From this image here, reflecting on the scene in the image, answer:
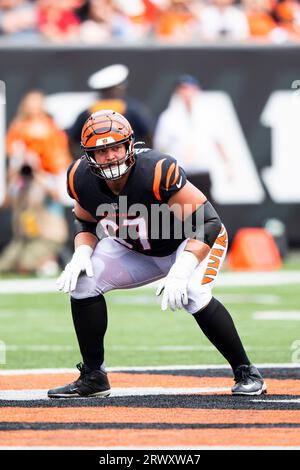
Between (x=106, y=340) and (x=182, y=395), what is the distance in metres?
2.79

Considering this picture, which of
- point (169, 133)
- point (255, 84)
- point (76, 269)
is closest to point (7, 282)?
point (169, 133)

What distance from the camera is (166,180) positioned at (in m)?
5.99

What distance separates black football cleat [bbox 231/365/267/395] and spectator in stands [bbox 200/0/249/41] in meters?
9.70

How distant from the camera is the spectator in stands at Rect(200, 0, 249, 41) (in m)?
15.5

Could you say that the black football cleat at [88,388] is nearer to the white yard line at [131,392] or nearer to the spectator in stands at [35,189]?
the white yard line at [131,392]

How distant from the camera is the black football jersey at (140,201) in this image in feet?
19.8

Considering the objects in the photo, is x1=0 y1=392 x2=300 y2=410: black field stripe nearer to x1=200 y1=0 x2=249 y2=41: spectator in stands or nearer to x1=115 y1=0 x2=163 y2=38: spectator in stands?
x1=200 y1=0 x2=249 y2=41: spectator in stands

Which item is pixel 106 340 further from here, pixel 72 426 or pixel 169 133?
pixel 169 133

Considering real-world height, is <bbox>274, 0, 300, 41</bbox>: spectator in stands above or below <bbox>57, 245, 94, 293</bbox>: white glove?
below

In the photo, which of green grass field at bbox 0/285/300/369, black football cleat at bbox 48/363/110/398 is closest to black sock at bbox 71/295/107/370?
black football cleat at bbox 48/363/110/398

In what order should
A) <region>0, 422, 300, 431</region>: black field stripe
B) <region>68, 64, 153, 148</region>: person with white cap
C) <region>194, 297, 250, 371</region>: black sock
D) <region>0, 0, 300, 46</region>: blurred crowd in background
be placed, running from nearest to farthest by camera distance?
<region>0, 422, 300, 431</region>: black field stripe < <region>194, 297, 250, 371</region>: black sock < <region>68, 64, 153, 148</region>: person with white cap < <region>0, 0, 300, 46</region>: blurred crowd in background

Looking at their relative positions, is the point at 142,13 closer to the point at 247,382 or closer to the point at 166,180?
the point at 166,180

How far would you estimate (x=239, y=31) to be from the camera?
15.6m

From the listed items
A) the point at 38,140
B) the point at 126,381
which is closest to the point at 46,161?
the point at 38,140
